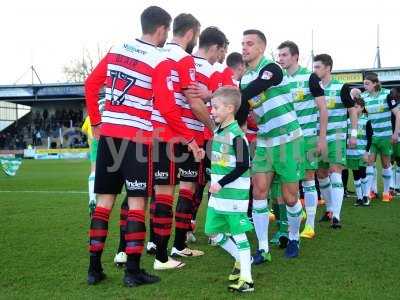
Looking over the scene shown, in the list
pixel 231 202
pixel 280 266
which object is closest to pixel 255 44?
pixel 231 202

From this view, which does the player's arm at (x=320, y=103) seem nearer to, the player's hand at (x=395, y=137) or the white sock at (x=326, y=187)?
the white sock at (x=326, y=187)

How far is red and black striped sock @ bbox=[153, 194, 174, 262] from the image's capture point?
15.6 ft

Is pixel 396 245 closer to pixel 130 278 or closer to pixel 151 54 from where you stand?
pixel 130 278

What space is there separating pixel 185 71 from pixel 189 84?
0.40 ft

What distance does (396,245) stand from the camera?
555 centimetres

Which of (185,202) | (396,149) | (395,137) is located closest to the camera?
(185,202)

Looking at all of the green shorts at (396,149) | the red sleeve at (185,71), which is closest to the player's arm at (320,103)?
the red sleeve at (185,71)

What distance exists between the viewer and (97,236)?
14.2 feet

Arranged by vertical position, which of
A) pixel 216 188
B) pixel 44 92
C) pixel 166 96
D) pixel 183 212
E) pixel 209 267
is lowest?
pixel 209 267

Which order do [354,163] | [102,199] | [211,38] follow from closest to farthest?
[102,199], [211,38], [354,163]

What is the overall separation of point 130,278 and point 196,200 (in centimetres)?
223

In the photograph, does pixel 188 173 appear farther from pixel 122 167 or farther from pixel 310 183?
pixel 310 183

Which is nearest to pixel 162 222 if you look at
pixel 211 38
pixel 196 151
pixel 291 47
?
pixel 196 151

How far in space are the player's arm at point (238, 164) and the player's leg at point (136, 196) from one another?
2.05ft
